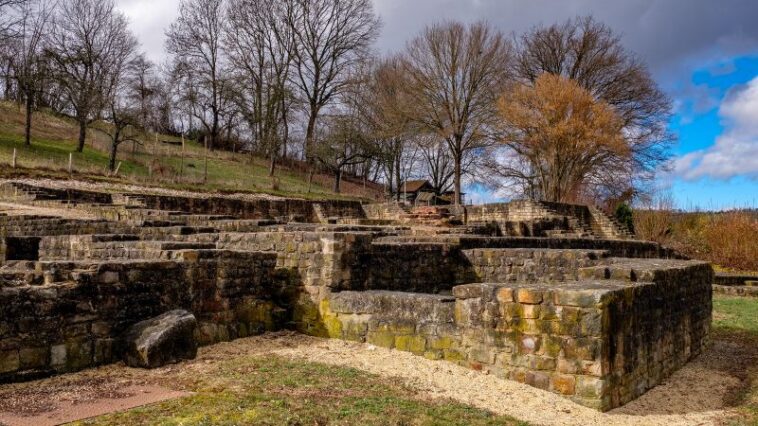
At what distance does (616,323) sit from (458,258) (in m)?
4.54

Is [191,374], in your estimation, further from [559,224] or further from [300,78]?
[300,78]

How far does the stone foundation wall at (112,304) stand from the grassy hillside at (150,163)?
69.0ft

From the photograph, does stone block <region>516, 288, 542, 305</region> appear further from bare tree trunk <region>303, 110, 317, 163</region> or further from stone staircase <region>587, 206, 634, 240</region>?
bare tree trunk <region>303, 110, 317, 163</region>

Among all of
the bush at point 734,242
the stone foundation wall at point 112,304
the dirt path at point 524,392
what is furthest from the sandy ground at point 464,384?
the bush at point 734,242

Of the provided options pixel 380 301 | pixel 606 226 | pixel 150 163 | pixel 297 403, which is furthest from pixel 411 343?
pixel 150 163

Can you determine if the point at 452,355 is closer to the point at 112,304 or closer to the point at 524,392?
the point at 524,392

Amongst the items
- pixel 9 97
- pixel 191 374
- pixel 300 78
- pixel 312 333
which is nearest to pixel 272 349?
pixel 312 333

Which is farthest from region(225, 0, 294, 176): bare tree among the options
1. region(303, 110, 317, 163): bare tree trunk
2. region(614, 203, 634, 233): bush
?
region(614, 203, 634, 233): bush

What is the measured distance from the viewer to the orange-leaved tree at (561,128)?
32.1 meters

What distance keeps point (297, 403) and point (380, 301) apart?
2.52 meters

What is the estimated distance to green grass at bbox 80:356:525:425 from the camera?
4484 mm

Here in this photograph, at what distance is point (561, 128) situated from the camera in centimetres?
3188

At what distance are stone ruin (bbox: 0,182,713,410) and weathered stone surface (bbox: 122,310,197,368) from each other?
0.20 metres

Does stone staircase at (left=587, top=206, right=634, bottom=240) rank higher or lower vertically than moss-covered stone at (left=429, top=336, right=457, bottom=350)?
higher
